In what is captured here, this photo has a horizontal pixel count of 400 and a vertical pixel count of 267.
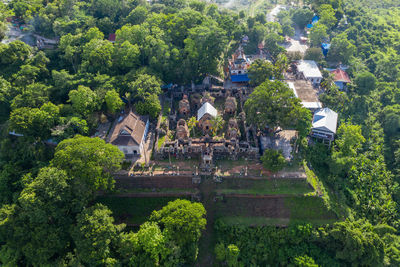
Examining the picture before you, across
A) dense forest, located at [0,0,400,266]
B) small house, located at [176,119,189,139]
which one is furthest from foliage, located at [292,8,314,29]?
small house, located at [176,119,189,139]

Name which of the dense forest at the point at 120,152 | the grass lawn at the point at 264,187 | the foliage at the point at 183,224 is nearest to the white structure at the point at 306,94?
the dense forest at the point at 120,152

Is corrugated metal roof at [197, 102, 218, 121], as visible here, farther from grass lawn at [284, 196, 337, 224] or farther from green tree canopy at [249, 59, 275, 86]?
grass lawn at [284, 196, 337, 224]

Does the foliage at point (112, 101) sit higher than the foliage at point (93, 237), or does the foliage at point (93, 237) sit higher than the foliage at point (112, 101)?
the foliage at point (112, 101)

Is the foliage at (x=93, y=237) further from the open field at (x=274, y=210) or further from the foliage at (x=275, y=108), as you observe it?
the foliage at (x=275, y=108)

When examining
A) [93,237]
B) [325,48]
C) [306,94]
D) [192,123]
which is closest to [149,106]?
[192,123]

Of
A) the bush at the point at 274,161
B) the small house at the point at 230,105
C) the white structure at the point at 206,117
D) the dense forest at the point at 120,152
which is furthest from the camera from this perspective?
the small house at the point at 230,105

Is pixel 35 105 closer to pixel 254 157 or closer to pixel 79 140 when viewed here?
pixel 79 140

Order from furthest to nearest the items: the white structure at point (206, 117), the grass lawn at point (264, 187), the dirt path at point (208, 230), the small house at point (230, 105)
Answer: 1. the small house at point (230, 105)
2. the white structure at point (206, 117)
3. the grass lawn at point (264, 187)
4. the dirt path at point (208, 230)
